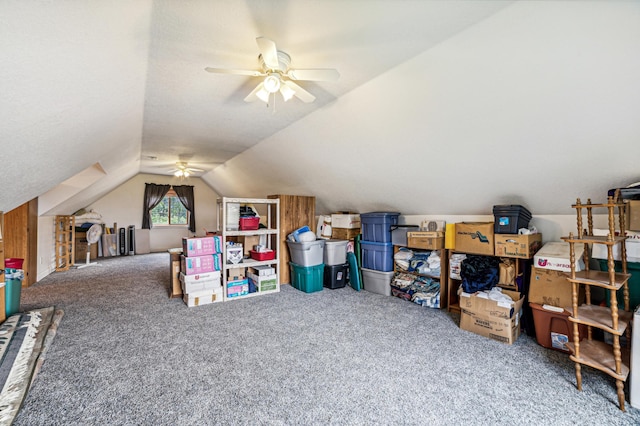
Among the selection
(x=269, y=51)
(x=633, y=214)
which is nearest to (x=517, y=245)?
(x=633, y=214)

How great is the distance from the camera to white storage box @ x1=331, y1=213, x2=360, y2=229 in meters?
4.83

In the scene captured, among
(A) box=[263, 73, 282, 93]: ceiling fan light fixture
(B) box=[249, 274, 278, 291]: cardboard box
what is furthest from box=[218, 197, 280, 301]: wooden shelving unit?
(A) box=[263, 73, 282, 93]: ceiling fan light fixture

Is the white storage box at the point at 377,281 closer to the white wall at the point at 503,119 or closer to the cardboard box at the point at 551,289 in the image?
the white wall at the point at 503,119

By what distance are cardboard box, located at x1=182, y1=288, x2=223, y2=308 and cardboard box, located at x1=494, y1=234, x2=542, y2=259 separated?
355 cm

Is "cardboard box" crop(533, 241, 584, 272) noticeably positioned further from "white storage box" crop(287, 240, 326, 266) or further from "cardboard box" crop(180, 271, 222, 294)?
"cardboard box" crop(180, 271, 222, 294)

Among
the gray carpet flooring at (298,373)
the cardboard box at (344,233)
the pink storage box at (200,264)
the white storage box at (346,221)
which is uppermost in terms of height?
the white storage box at (346,221)

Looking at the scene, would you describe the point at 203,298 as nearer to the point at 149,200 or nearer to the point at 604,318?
the point at 604,318

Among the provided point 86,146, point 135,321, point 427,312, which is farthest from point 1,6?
point 427,312

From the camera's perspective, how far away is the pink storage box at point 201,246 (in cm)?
377

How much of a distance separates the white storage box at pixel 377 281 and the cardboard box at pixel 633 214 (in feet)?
8.49

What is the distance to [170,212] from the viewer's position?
8891mm

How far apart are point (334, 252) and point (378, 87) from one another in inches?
107

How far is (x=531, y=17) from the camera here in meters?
1.65

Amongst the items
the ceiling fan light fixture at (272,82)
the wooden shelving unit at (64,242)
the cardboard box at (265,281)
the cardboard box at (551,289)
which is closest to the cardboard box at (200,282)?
the cardboard box at (265,281)
